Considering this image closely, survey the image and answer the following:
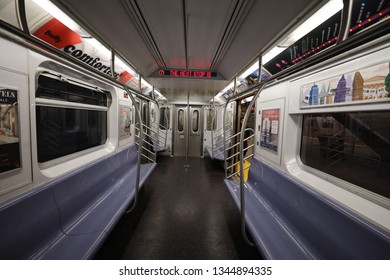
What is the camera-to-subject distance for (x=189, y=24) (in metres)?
1.98

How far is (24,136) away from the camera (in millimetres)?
1516

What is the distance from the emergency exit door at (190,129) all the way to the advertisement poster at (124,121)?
3647mm

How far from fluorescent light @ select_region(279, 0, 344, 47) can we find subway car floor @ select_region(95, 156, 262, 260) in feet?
8.89

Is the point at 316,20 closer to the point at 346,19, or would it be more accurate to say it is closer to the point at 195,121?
the point at 346,19

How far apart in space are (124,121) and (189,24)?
2725 millimetres

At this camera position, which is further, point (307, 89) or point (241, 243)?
point (241, 243)

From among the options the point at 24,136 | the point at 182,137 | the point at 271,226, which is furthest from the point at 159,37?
the point at 182,137

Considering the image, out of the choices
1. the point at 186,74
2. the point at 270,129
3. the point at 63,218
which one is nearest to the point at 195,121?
the point at 186,74

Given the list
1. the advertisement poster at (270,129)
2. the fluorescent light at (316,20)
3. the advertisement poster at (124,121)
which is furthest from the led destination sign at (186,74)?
the fluorescent light at (316,20)

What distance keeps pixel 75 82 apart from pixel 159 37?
4.66 feet

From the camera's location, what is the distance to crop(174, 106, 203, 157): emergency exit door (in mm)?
7750

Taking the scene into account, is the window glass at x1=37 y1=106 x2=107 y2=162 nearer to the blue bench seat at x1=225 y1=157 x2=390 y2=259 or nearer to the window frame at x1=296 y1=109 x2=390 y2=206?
the blue bench seat at x1=225 y1=157 x2=390 y2=259

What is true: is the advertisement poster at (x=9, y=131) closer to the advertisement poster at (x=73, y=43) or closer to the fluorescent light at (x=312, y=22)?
the advertisement poster at (x=73, y=43)

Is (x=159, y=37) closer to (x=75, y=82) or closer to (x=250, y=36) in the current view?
(x=250, y=36)
